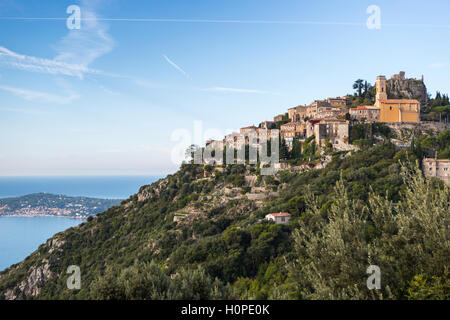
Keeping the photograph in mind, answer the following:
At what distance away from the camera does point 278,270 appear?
1969 cm

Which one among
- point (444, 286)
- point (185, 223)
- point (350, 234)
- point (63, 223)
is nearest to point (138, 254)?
point (185, 223)

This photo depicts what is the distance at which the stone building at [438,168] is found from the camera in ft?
91.4

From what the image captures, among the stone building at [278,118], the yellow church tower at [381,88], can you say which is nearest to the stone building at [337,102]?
the yellow church tower at [381,88]

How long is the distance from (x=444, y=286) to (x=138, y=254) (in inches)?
1053

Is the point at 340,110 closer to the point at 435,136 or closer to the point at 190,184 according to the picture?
the point at 435,136

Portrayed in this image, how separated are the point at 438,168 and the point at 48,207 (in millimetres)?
76833

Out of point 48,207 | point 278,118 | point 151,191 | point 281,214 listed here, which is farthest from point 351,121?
point 48,207

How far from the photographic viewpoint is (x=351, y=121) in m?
38.9

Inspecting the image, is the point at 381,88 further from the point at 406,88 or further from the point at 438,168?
the point at 438,168

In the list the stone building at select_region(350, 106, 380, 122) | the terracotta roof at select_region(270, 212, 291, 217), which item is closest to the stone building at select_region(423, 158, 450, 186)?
the stone building at select_region(350, 106, 380, 122)

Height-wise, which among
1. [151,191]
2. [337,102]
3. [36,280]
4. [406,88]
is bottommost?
[36,280]

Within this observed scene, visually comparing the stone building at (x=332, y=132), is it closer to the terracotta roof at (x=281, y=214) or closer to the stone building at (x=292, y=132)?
the stone building at (x=292, y=132)

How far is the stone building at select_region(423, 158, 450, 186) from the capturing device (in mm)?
27866

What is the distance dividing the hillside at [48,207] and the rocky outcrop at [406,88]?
207 ft
